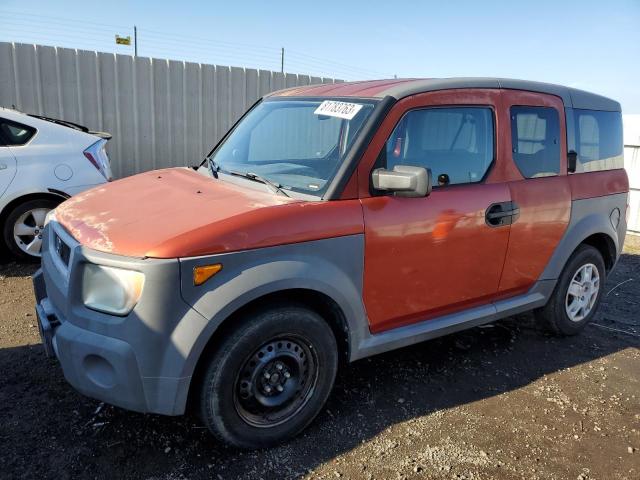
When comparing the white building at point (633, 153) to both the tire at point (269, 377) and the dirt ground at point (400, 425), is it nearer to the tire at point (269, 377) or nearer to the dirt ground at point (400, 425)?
the dirt ground at point (400, 425)

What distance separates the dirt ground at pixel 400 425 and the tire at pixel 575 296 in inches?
10.6

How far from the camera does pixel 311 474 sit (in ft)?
8.34

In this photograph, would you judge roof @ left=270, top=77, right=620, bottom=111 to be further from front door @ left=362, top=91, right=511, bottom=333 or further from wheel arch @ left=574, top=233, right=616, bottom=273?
wheel arch @ left=574, top=233, right=616, bottom=273

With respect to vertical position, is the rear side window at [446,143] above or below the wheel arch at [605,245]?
above

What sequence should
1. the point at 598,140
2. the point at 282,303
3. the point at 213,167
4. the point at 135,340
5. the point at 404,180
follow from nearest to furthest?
the point at 135,340 → the point at 282,303 → the point at 404,180 → the point at 213,167 → the point at 598,140

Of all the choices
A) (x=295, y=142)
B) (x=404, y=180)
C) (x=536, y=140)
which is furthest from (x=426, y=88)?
(x=536, y=140)

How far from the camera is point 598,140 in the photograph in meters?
4.27

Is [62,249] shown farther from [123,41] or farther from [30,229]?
[123,41]

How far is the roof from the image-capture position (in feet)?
A: 10.3

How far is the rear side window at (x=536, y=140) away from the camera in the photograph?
360 centimetres

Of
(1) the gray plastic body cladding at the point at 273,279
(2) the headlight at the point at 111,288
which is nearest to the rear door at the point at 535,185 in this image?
(1) the gray plastic body cladding at the point at 273,279

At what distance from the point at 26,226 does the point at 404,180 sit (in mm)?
4418

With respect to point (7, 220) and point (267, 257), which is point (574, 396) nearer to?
point (267, 257)

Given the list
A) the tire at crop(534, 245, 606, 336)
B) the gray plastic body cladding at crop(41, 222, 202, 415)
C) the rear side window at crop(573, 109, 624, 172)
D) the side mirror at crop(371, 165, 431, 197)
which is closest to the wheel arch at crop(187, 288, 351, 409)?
the gray plastic body cladding at crop(41, 222, 202, 415)
